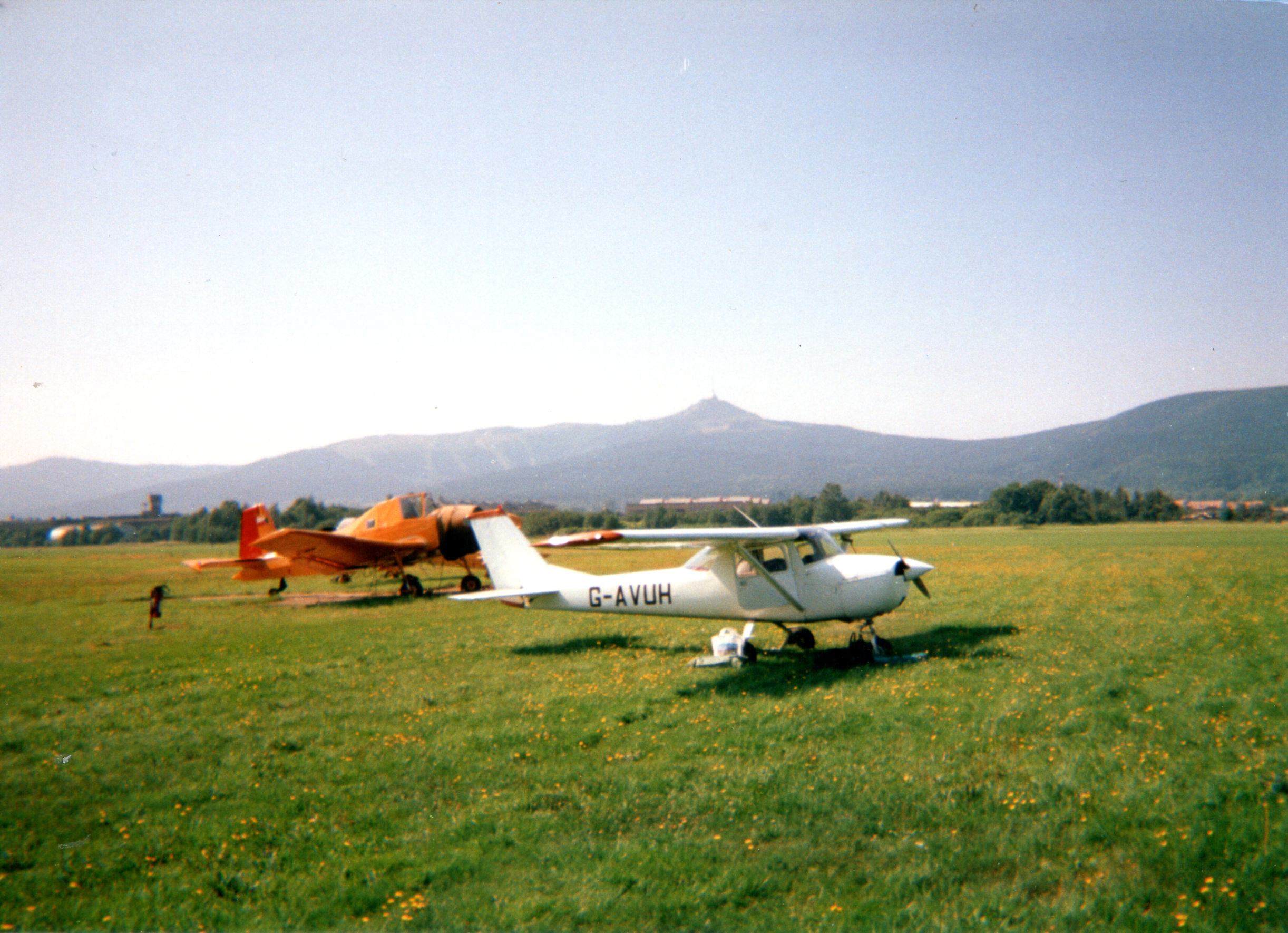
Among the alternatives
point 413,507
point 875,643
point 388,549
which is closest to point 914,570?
point 875,643

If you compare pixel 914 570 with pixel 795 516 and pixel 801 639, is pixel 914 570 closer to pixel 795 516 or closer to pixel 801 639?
pixel 801 639

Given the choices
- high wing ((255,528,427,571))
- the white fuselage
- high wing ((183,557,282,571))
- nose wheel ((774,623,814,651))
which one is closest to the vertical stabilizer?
the white fuselage

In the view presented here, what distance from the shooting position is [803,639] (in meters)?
11.2

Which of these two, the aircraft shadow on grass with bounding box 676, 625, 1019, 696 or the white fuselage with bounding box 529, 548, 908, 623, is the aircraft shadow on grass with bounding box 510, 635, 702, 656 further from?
the aircraft shadow on grass with bounding box 676, 625, 1019, 696

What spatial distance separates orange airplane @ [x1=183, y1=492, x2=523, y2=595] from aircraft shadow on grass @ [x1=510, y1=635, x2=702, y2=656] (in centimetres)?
801

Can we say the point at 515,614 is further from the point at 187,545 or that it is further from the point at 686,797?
the point at 187,545

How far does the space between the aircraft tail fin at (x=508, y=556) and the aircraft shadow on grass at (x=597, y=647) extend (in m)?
1.09

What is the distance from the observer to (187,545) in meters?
40.1

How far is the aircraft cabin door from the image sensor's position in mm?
10906

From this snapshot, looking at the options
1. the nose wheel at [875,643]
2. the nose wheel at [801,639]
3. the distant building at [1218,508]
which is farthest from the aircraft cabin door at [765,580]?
the distant building at [1218,508]

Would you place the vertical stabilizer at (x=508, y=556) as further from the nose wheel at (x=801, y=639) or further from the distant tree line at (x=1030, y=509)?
the distant tree line at (x=1030, y=509)

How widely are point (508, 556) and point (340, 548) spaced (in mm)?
9139

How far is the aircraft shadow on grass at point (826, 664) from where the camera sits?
360 inches

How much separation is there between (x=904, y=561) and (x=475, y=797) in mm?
7238
